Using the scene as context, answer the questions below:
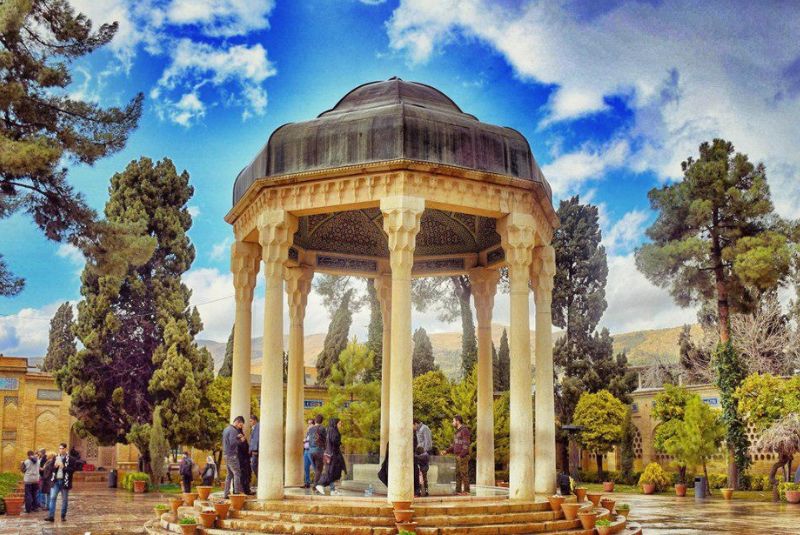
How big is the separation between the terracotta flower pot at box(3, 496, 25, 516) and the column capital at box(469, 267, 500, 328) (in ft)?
39.3

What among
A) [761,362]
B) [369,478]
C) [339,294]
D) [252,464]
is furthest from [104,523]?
[761,362]

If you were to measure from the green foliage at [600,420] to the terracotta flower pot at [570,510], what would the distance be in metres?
25.6

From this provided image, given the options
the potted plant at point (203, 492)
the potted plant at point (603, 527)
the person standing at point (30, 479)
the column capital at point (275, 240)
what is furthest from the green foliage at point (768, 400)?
the person standing at point (30, 479)

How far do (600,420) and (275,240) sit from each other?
91.4ft

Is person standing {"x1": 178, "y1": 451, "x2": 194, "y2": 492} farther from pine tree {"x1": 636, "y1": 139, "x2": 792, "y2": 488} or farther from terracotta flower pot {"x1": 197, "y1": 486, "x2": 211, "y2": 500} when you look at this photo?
pine tree {"x1": 636, "y1": 139, "x2": 792, "y2": 488}

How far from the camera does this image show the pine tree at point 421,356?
4684cm

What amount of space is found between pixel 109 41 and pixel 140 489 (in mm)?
19351

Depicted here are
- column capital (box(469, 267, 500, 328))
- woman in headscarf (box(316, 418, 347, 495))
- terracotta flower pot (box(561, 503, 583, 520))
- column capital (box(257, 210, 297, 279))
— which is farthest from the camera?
column capital (box(469, 267, 500, 328))

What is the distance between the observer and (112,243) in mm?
17391

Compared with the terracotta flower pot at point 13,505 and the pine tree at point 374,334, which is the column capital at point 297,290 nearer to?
the terracotta flower pot at point 13,505

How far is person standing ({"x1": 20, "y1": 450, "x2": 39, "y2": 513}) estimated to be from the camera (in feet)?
64.1

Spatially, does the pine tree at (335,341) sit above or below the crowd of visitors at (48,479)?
above

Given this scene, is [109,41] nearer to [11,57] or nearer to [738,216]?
[11,57]

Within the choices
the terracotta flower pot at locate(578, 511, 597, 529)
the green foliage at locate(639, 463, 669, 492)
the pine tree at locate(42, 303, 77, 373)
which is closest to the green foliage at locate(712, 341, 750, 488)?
the green foliage at locate(639, 463, 669, 492)
